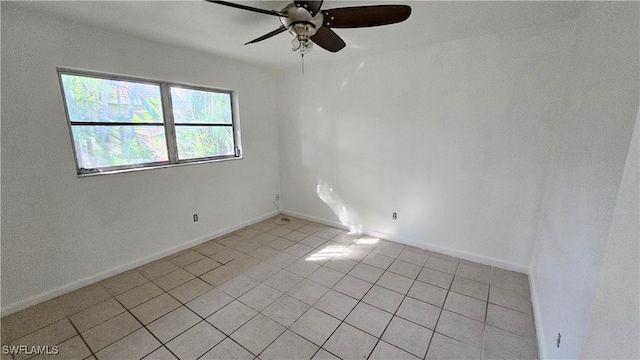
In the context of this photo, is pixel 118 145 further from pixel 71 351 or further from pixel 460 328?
pixel 460 328

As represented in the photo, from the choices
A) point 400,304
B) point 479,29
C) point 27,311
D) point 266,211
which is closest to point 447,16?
point 479,29

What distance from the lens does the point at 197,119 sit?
3.26 meters

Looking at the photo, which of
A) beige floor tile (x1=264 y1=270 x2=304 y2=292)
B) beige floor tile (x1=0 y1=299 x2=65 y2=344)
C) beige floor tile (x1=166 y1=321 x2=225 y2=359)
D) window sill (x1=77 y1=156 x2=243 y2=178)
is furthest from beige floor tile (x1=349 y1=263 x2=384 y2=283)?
beige floor tile (x1=0 y1=299 x2=65 y2=344)

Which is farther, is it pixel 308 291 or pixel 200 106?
pixel 200 106

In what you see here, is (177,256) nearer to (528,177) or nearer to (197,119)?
(197,119)

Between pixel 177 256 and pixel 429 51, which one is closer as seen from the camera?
pixel 429 51

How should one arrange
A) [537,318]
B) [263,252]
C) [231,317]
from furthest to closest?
[263,252] < [231,317] < [537,318]

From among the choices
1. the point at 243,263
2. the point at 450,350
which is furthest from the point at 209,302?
the point at 450,350

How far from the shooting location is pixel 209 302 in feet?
7.23

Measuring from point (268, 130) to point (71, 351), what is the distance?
3186 mm

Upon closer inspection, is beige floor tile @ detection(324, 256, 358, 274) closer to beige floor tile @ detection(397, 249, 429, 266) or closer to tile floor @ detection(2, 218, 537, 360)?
tile floor @ detection(2, 218, 537, 360)

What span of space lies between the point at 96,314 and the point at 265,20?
9.12 feet

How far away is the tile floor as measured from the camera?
1.73 metres

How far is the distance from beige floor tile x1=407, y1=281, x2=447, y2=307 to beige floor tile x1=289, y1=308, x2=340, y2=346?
806mm
